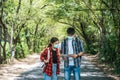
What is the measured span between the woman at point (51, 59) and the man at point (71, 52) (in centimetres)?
22

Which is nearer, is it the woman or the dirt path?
the woman

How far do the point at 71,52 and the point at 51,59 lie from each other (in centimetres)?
57

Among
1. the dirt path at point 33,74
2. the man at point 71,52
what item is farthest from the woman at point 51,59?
the dirt path at point 33,74

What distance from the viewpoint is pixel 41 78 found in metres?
16.0

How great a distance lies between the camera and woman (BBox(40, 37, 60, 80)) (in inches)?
367

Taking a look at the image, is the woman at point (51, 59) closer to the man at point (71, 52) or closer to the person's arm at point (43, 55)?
the person's arm at point (43, 55)

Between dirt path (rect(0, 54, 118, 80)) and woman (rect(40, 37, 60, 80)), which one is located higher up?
woman (rect(40, 37, 60, 80))

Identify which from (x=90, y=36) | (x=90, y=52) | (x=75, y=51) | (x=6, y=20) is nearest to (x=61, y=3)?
(x=6, y=20)

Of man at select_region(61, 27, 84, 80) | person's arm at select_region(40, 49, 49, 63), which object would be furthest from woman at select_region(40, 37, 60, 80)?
man at select_region(61, 27, 84, 80)

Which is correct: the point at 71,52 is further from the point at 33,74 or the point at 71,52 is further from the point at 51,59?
the point at 33,74

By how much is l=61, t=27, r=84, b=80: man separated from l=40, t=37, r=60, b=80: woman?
0.22 m

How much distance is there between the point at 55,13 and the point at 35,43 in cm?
1601

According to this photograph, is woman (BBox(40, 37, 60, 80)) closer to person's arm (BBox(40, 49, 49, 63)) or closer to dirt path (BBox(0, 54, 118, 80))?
person's arm (BBox(40, 49, 49, 63))

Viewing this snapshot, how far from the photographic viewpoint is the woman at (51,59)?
30.6 feet
